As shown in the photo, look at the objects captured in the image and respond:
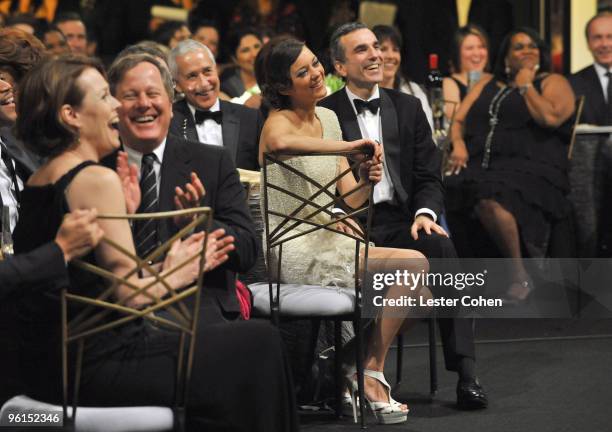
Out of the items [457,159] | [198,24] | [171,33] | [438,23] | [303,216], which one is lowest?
[303,216]

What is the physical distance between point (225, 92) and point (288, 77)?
3120 millimetres

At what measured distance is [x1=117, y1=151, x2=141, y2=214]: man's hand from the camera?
312 centimetres

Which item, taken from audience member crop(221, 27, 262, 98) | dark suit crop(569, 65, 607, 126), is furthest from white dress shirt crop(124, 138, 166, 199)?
dark suit crop(569, 65, 607, 126)

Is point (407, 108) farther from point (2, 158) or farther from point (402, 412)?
point (2, 158)

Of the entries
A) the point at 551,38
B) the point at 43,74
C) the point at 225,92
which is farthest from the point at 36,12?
the point at 43,74

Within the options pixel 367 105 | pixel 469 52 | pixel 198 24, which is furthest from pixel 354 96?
pixel 198 24

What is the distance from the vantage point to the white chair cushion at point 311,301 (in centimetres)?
425

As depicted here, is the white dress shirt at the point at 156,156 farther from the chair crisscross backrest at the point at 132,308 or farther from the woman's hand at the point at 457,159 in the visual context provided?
the woman's hand at the point at 457,159

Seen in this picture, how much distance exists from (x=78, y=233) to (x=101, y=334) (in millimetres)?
339

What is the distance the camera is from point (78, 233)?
8.89ft

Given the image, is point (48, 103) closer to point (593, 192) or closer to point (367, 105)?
point (367, 105)

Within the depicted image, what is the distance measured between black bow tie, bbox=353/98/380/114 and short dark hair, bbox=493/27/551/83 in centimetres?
246

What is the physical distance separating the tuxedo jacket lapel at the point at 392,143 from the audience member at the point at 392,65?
175 centimetres

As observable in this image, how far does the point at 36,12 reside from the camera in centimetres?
1085
